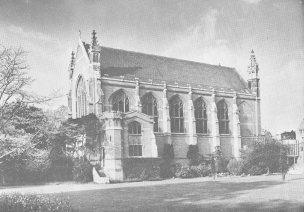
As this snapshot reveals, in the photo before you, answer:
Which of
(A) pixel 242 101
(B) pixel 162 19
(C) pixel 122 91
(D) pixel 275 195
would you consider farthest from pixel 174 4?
(A) pixel 242 101

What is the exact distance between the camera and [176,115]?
1802 inches

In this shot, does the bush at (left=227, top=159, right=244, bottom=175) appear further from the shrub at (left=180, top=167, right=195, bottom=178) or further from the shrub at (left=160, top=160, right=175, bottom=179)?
the shrub at (left=160, top=160, right=175, bottom=179)

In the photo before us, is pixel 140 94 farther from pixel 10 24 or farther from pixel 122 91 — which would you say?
pixel 10 24

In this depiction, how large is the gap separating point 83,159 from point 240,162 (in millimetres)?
17697

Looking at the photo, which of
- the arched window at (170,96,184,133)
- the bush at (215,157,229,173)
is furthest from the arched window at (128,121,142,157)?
the bush at (215,157,229,173)

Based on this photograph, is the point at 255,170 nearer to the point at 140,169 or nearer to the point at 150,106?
the point at 140,169

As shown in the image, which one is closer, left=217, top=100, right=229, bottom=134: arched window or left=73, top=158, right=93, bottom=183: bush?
left=73, top=158, right=93, bottom=183: bush

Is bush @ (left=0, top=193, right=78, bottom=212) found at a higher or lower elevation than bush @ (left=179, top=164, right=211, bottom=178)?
higher

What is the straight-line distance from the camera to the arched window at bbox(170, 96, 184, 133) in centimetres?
4528

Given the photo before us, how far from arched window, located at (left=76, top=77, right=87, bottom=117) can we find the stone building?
0.40ft

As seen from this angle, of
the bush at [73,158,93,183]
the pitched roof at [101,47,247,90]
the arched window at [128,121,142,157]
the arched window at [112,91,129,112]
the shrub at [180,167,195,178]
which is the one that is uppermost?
the pitched roof at [101,47,247,90]

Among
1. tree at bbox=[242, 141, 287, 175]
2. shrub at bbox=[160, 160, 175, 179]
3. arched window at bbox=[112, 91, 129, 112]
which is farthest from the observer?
arched window at bbox=[112, 91, 129, 112]

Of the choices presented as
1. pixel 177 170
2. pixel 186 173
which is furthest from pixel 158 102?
pixel 186 173

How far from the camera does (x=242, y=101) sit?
52.1 meters
